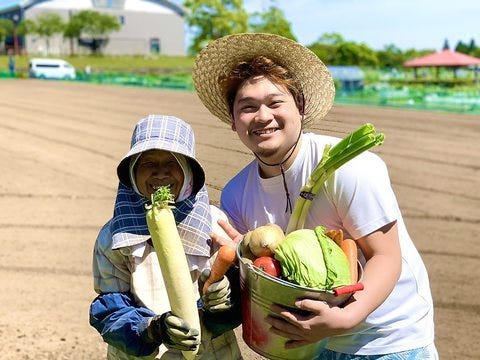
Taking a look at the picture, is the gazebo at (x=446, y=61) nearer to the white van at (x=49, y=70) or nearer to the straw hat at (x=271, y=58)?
the white van at (x=49, y=70)

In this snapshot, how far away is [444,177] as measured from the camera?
9.54 meters

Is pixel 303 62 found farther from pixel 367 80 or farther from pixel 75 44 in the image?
pixel 75 44

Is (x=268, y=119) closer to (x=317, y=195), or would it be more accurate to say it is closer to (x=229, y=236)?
(x=317, y=195)

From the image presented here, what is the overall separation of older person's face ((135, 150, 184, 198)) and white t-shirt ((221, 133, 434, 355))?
0.92 ft

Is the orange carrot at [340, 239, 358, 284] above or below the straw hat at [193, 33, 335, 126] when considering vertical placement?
below

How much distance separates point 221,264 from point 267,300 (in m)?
0.21

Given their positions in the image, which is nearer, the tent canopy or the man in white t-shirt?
the man in white t-shirt

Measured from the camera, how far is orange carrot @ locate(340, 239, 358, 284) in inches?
72.1

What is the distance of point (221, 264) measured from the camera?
1.95m

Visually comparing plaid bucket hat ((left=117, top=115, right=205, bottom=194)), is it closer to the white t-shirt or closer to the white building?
the white t-shirt

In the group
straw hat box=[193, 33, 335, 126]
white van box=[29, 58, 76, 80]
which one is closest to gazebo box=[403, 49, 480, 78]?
white van box=[29, 58, 76, 80]

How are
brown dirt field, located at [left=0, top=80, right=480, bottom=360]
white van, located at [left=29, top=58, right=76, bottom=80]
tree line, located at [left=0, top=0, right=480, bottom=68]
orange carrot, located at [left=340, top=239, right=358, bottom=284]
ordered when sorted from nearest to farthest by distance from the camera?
orange carrot, located at [left=340, top=239, right=358, bottom=284]
brown dirt field, located at [left=0, top=80, right=480, bottom=360]
white van, located at [left=29, top=58, right=76, bottom=80]
tree line, located at [left=0, top=0, right=480, bottom=68]

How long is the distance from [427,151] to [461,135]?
216 cm

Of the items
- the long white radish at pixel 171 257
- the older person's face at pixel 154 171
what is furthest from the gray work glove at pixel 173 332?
the older person's face at pixel 154 171
